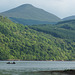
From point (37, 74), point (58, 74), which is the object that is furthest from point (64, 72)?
point (37, 74)

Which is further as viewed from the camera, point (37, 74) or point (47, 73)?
point (37, 74)

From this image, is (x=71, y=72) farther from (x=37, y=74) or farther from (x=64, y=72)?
(x=37, y=74)

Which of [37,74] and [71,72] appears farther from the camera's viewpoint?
[37,74]

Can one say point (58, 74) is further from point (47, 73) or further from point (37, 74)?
point (37, 74)

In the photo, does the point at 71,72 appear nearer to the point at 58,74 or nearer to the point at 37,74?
the point at 58,74

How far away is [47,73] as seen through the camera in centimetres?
3894

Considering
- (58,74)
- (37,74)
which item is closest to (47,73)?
(58,74)

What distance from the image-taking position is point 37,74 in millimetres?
43406

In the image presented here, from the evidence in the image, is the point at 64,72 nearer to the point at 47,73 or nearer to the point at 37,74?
the point at 47,73

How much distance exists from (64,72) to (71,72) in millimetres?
1135

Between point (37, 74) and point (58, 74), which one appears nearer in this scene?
point (58, 74)

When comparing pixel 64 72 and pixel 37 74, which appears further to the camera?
pixel 37 74

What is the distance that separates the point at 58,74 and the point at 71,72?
2230mm

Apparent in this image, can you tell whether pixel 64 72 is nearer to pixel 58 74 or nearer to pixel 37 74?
pixel 58 74
